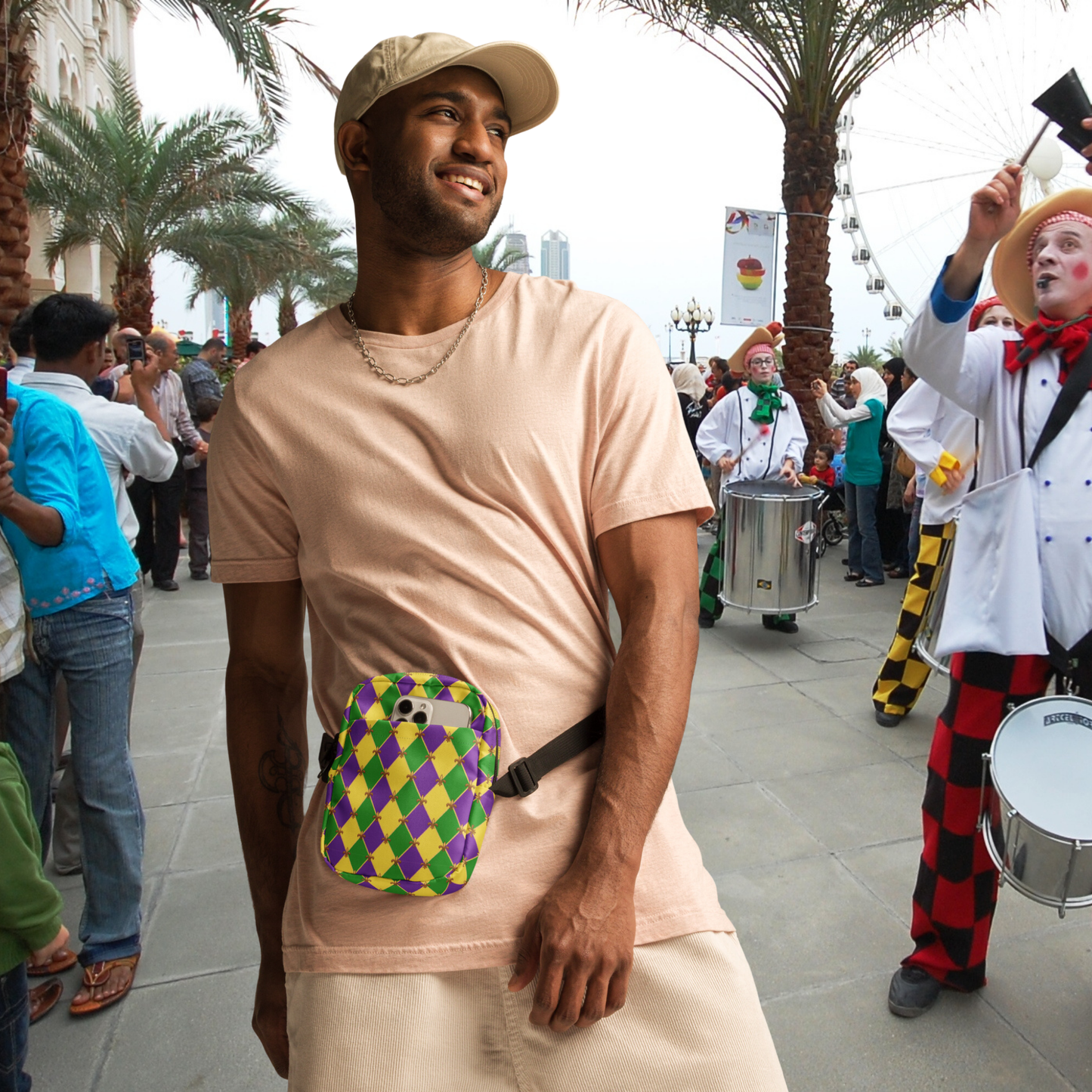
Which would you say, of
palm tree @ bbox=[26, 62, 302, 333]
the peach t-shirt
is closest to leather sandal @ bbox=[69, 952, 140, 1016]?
the peach t-shirt

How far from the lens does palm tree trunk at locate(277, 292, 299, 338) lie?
30.2 metres

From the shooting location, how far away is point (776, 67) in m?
10.7

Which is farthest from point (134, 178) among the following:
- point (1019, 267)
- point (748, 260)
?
point (1019, 267)

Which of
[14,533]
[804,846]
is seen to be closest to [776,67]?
[804,846]

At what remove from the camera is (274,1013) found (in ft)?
4.78

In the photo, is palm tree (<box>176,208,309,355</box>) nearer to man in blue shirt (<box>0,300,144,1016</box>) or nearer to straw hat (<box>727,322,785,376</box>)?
straw hat (<box>727,322,785,376</box>)

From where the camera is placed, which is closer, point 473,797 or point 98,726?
point 473,797

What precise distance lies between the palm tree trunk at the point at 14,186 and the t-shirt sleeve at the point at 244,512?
6.71 m

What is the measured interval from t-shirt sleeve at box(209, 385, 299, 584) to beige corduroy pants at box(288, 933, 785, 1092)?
556 mm

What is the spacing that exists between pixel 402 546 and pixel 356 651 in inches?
6.1

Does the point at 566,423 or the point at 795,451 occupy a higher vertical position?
the point at 566,423

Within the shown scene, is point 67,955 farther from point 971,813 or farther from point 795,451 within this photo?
point 795,451

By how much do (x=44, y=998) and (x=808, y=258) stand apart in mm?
10406

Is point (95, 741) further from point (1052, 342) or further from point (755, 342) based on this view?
point (755, 342)
